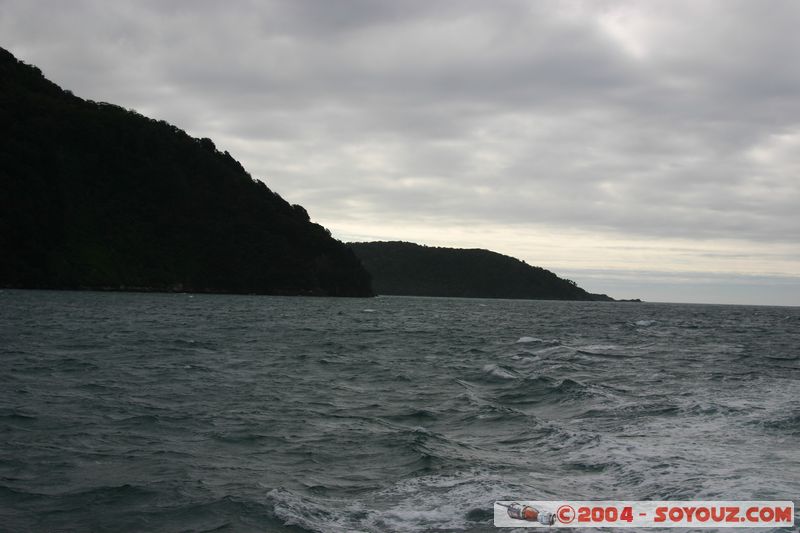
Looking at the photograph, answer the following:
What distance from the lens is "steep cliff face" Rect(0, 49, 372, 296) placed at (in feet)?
425

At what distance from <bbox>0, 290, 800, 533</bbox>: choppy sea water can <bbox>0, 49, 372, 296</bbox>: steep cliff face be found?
108m

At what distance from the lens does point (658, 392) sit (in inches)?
924

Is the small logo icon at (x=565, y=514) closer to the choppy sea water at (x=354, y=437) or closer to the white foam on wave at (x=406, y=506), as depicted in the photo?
the choppy sea water at (x=354, y=437)

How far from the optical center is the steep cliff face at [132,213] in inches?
5098

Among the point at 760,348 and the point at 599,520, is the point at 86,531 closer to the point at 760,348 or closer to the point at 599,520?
the point at 599,520

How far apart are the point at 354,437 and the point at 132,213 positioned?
15609 centimetres

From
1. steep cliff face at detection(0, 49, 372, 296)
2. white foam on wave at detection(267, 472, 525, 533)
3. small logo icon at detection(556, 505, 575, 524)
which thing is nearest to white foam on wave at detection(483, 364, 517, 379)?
white foam on wave at detection(267, 472, 525, 533)

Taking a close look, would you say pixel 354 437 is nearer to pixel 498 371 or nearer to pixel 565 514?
pixel 565 514

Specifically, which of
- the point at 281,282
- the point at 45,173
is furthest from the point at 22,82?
the point at 281,282

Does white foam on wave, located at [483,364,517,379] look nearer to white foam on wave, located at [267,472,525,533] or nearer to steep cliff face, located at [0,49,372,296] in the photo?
white foam on wave, located at [267,472,525,533]

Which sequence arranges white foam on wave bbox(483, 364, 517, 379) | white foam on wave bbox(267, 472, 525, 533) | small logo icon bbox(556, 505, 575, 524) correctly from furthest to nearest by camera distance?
white foam on wave bbox(483, 364, 517, 379) → small logo icon bbox(556, 505, 575, 524) → white foam on wave bbox(267, 472, 525, 533)

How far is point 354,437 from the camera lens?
15867 mm

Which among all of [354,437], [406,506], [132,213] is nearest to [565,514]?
[406,506]

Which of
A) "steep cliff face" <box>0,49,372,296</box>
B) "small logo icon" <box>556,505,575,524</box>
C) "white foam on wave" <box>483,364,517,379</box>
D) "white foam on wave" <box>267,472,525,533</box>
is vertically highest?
"steep cliff face" <box>0,49,372,296</box>
